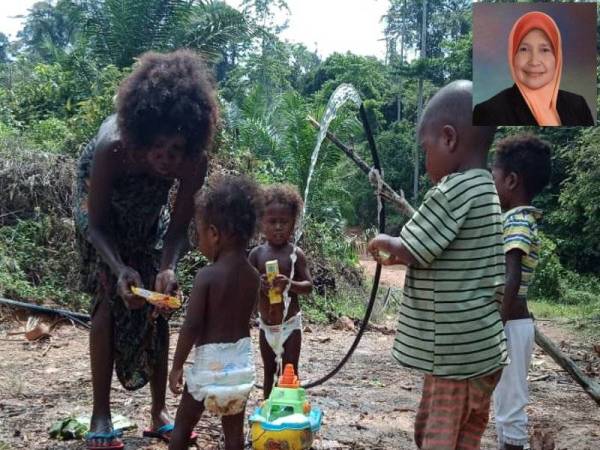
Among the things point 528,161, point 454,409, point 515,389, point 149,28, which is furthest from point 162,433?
point 149,28

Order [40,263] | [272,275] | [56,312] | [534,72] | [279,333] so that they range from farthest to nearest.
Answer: [40,263], [56,312], [534,72], [279,333], [272,275]

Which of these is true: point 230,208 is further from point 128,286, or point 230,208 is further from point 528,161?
point 528,161

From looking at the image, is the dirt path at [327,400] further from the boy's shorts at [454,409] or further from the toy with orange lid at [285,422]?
the boy's shorts at [454,409]

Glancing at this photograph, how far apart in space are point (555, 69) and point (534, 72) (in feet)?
0.67

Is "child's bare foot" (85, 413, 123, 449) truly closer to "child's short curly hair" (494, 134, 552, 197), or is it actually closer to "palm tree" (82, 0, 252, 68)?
"child's short curly hair" (494, 134, 552, 197)

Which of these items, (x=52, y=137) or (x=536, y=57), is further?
(x=52, y=137)

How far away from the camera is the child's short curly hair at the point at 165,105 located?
264 centimetres

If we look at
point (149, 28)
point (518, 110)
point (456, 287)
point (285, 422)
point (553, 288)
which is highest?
point (149, 28)

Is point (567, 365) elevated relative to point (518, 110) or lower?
lower

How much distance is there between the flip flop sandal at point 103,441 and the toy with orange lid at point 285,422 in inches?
27.8

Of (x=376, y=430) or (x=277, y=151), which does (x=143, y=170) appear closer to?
(x=376, y=430)

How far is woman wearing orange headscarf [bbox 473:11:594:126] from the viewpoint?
3762 mm

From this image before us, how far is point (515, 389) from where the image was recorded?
2980 millimetres

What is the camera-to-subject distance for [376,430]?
3516 millimetres
